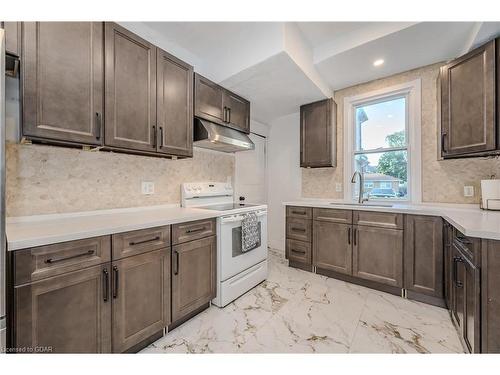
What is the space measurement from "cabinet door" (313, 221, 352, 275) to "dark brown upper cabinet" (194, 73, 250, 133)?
5.23ft

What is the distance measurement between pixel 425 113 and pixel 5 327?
3716 mm

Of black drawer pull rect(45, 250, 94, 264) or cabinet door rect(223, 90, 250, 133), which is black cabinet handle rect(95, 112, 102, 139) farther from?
cabinet door rect(223, 90, 250, 133)

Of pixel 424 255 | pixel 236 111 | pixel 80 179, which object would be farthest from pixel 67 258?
pixel 424 255

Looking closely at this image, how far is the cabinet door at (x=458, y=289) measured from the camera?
4.63 feet

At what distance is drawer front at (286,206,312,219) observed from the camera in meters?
2.73

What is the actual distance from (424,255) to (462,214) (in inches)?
20.0

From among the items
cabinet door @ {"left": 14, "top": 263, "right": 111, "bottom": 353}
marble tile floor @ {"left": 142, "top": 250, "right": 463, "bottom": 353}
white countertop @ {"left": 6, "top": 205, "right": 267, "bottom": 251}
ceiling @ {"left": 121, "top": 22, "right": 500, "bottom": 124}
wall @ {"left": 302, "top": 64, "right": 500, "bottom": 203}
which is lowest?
marble tile floor @ {"left": 142, "top": 250, "right": 463, "bottom": 353}

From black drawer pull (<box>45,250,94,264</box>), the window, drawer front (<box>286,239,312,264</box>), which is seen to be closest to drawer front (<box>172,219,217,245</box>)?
black drawer pull (<box>45,250,94,264</box>)

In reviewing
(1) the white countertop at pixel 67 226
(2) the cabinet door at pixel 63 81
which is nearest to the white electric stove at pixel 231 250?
(1) the white countertop at pixel 67 226

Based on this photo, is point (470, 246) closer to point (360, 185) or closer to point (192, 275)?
point (360, 185)

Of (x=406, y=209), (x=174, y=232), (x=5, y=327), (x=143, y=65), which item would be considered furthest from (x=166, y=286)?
(x=406, y=209)

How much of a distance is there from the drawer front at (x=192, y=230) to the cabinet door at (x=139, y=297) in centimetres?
12

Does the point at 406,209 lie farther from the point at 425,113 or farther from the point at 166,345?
the point at 166,345

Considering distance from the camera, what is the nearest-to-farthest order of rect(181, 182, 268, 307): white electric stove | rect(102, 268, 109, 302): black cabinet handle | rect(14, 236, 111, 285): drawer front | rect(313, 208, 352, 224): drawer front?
rect(14, 236, 111, 285): drawer front
rect(102, 268, 109, 302): black cabinet handle
rect(181, 182, 268, 307): white electric stove
rect(313, 208, 352, 224): drawer front
